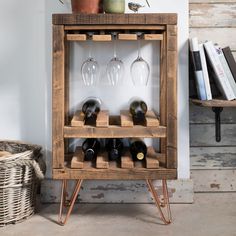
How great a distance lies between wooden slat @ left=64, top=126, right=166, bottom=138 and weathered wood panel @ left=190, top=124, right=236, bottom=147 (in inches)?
16.8

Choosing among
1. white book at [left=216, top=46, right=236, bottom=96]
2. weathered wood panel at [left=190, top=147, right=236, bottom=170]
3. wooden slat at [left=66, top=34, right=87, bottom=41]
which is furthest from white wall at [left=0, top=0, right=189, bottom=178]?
wooden slat at [left=66, top=34, right=87, bottom=41]

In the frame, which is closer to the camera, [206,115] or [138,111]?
[138,111]

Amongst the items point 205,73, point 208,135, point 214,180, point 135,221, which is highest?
point 205,73

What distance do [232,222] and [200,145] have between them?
1.39ft

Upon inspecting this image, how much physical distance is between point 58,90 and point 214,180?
920 mm

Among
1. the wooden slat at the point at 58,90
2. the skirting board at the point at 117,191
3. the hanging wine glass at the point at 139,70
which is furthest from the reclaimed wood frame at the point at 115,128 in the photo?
the skirting board at the point at 117,191

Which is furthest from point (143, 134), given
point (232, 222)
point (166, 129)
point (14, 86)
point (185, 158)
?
point (14, 86)

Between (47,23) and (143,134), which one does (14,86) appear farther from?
(143,134)

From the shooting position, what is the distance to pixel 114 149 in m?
1.75

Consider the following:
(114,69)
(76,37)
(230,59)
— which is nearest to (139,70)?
(114,69)

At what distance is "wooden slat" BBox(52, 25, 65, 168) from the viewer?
157 centimetres

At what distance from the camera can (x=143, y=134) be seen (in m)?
1.61

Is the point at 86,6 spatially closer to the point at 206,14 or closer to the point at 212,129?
the point at 206,14

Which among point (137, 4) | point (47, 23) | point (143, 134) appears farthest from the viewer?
point (47, 23)
